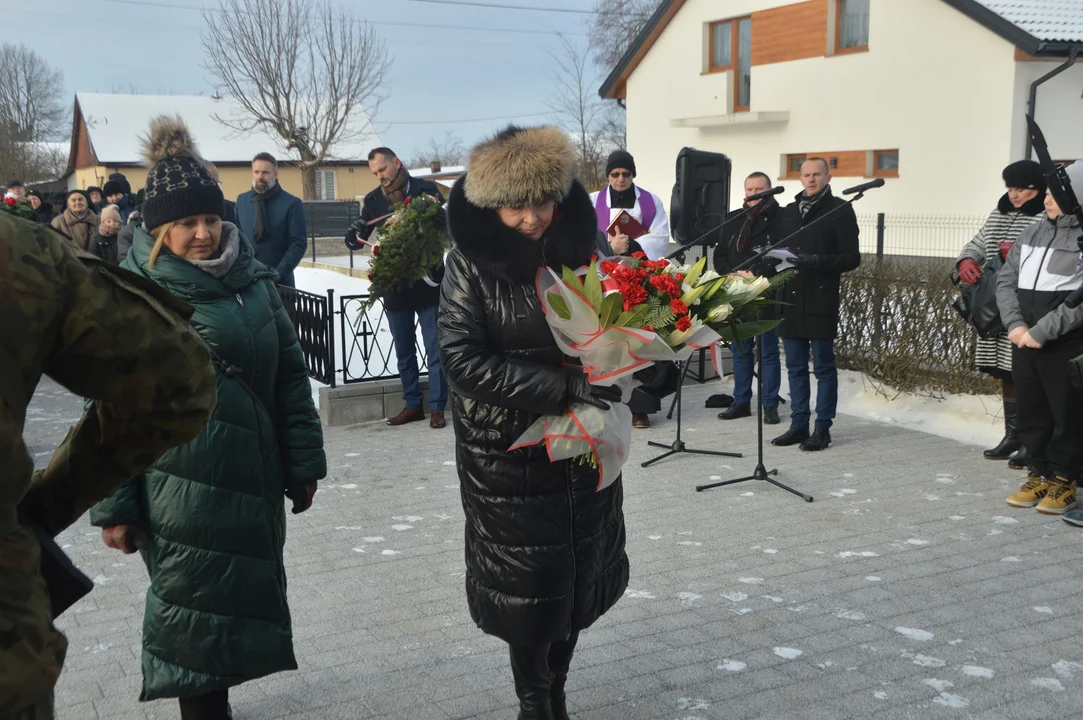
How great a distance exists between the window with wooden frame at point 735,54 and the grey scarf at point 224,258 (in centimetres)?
2712

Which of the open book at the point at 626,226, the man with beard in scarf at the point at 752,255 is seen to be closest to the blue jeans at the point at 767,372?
the man with beard in scarf at the point at 752,255

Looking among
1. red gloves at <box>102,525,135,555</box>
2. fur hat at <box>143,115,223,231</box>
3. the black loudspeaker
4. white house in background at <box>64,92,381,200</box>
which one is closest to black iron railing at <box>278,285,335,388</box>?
the black loudspeaker

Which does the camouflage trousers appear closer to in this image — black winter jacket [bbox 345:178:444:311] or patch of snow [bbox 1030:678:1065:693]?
patch of snow [bbox 1030:678:1065:693]

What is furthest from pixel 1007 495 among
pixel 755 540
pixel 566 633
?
pixel 566 633

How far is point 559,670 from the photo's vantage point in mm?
3531

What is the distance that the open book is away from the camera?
8034mm

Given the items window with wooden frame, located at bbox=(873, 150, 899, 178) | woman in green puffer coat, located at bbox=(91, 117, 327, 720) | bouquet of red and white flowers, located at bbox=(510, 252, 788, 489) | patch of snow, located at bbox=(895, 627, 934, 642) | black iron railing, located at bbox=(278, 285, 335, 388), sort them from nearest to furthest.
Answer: bouquet of red and white flowers, located at bbox=(510, 252, 788, 489) → woman in green puffer coat, located at bbox=(91, 117, 327, 720) → patch of snow, located at bbox=(895, 627, 934, 642) → black iron railing, located at bbox=(278, 285, 335, 388) → window with wooden frame, located at bbox=(873, 150, 899, 178)

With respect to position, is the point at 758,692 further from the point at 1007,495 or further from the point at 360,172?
the point at 360,172

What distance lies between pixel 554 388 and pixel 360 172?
2101 inches

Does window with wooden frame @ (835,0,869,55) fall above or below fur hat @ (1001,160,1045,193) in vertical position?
above

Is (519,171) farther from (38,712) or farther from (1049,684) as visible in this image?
(1049,684)

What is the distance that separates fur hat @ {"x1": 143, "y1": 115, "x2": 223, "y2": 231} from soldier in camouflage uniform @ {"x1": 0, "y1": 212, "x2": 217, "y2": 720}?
149cm

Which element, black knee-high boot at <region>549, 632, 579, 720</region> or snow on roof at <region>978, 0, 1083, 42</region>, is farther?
snow on roof at <region>978, 0, 1083, 42</region>

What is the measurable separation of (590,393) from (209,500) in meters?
1.24
